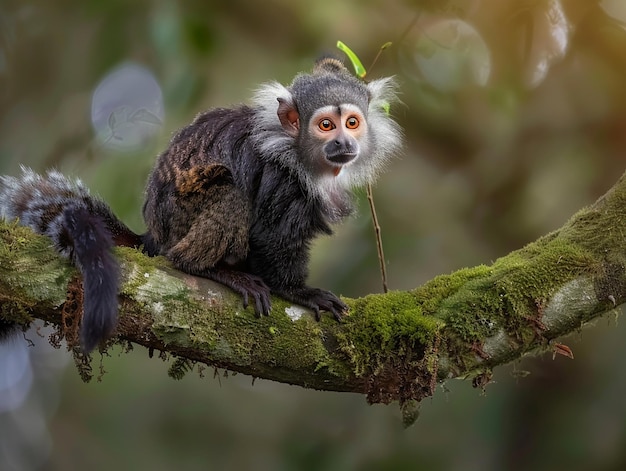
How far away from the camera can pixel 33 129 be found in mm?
7441

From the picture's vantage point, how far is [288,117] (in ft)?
13.4

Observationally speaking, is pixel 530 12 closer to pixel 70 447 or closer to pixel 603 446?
pixel 603 446

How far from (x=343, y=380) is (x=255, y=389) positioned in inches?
235

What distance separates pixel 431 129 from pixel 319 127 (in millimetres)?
3771

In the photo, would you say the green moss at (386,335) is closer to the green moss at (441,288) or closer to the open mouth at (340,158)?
the green moss at (441,288)

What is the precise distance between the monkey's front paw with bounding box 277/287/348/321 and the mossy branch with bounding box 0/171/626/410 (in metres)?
0.05

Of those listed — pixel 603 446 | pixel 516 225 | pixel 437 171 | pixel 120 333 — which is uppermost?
pixel 437 171

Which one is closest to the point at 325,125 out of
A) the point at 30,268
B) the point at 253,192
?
the point at 253,192

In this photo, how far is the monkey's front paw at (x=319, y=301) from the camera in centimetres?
338

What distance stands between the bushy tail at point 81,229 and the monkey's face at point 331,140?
1.19 metres

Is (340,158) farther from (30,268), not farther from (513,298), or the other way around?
(30,268)

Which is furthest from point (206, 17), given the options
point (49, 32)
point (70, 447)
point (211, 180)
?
point (70, 447)

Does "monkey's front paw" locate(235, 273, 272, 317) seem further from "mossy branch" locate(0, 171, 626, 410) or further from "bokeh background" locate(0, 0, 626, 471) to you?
"bokeh background" locate(0, 0, 626, 471)

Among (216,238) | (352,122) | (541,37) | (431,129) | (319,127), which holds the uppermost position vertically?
(541,37)
